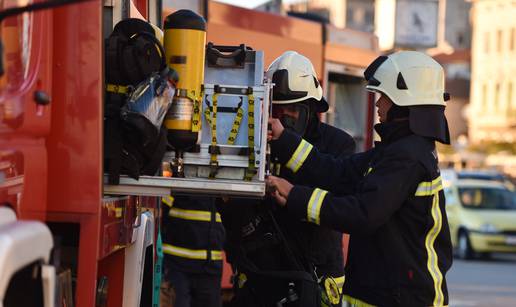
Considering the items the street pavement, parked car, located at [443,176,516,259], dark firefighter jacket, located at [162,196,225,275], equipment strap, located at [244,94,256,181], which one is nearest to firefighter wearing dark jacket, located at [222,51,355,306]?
equipment strap, located at [244,94,256,181]

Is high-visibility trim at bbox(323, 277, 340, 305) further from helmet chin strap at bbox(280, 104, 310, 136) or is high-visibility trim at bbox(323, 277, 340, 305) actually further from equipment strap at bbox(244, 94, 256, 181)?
equipment strap at bbox(244, 94, 256, 181)

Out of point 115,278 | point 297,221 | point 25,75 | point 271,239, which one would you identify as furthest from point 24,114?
point 297,221

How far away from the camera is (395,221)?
14.7 ft

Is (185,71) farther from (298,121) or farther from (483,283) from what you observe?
(483,283)

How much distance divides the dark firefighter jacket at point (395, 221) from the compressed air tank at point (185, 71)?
2.23 feet

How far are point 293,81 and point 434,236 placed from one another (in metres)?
1.34

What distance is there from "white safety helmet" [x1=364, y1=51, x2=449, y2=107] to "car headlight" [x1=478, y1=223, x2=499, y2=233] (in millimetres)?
17086

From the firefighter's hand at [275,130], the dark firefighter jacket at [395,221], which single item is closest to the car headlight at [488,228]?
the firefighter's hand at [275,130]

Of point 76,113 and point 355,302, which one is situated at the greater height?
point 76,113

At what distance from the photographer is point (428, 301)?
14.4ft

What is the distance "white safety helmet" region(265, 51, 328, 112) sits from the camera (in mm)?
5414

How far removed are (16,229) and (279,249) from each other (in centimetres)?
243

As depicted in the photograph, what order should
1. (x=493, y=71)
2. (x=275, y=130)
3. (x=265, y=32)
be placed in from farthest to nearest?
(x=493, y=71) → (x=265, y=32) → (x=275, y=130)

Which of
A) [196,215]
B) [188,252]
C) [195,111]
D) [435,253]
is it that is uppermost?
[195,111]
